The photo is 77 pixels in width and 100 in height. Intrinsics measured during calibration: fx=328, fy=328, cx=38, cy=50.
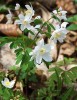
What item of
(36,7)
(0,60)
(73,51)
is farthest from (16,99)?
(36,7)

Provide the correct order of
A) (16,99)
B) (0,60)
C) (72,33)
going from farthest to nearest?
1. (72,33)
2. (0,60)
3. (16,99)

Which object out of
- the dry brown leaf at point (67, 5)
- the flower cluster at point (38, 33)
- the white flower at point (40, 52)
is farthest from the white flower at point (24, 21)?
the dry brown leaf at point (67, 5)

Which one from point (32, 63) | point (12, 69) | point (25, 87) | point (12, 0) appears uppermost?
point (12, 0)

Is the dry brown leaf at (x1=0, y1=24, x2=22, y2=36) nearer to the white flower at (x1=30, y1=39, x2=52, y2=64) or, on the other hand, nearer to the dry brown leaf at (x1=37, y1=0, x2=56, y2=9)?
the dry brown leaf at (x1=37, y1=0, x2=56, y2=9)

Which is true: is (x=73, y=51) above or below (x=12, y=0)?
below

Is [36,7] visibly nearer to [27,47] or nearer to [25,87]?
[25,87]

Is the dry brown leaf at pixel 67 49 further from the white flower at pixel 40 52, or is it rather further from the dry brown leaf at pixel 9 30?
the white flower at pixel 40 52

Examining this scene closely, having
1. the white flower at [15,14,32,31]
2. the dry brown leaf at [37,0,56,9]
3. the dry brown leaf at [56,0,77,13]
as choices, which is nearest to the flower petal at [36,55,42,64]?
the white flower at [15,14,32,31]

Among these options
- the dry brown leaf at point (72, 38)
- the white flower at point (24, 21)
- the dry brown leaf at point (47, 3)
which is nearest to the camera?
the white flower at point (24, 21)
